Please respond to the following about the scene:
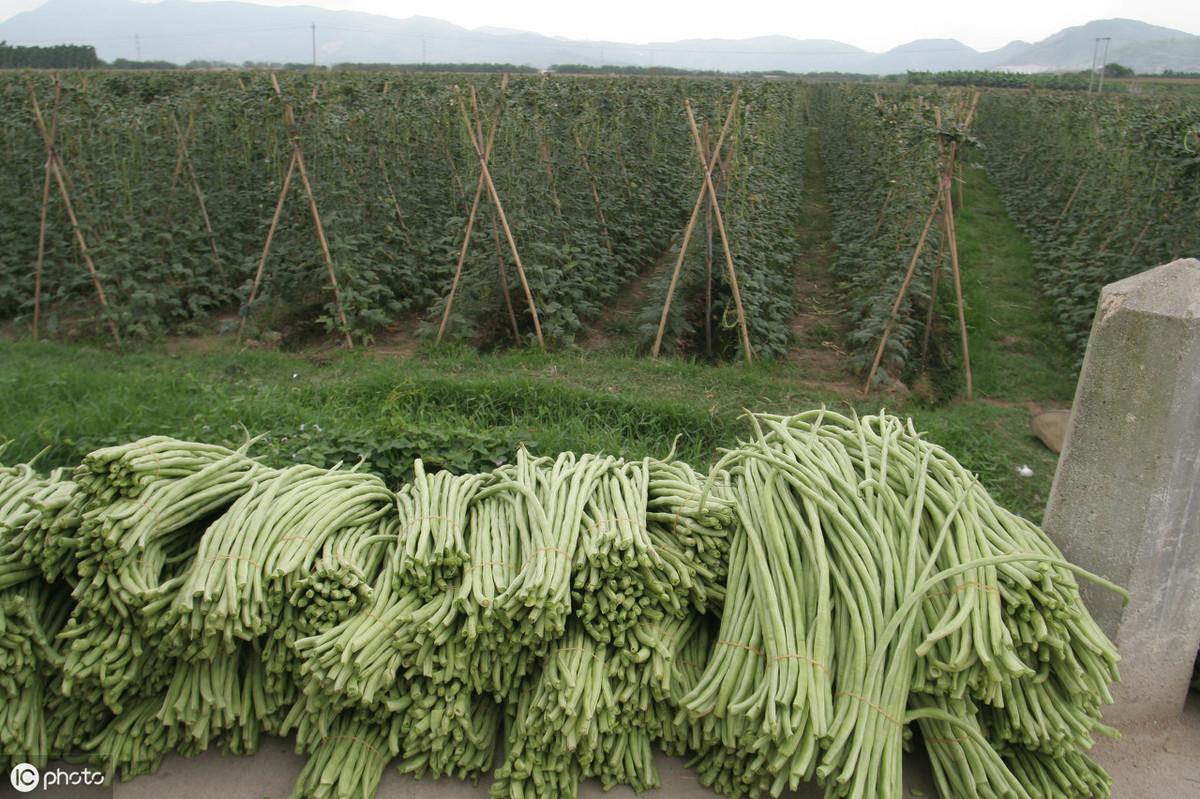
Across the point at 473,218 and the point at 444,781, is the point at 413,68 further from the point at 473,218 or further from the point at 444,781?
the point at 444,781

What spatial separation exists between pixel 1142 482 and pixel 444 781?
2861 mm

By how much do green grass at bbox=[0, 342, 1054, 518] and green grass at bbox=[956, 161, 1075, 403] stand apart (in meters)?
1.00

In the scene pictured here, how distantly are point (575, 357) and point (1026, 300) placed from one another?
6.80 m

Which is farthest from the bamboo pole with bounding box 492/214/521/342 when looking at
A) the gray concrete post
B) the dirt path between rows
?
the gray concrete post

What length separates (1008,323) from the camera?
11.1m

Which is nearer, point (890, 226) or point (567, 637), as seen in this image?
point (567, 637)

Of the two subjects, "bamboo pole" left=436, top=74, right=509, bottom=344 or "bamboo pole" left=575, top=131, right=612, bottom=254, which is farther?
"bamboo pole" left=575, top=131, right=612, bottom=254

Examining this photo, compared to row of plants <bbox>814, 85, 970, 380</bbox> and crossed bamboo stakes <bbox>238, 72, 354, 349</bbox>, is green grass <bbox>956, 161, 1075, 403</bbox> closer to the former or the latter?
row of plants <bbox>814, 85, 970, 380</bbox>

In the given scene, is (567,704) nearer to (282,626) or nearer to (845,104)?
(282,626)

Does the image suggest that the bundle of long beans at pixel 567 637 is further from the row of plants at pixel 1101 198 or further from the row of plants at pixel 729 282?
the row of plants at pixel 1101 198

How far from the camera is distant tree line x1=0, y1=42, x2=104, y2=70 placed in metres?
47.4

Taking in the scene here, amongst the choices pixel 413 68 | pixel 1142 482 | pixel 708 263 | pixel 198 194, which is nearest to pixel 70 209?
pixel 198 194

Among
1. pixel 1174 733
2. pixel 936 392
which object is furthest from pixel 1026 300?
pixel 1174 733

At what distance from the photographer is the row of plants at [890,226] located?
9.20 meters
